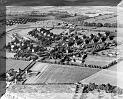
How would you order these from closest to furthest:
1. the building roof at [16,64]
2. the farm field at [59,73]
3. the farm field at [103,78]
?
1. the farm field at [103,78]
2. the farm field at [59,73]
3. the building roof at [16,64]

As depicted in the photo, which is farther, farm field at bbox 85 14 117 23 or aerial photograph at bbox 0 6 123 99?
farm field at bbox 85 14 117 23

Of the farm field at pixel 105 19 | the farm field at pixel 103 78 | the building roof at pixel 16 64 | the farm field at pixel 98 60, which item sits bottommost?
the farm field at pixel 103 78

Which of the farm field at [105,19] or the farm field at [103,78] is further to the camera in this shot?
the farm field at [105,19]

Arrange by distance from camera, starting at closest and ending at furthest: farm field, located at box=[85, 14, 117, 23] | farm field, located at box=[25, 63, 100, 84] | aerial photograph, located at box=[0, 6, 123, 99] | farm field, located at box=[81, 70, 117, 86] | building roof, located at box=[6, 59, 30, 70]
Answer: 1. aerial photograph, located at box=[0, 6, 123, 99]
2. farm field, located at box=[81, 70, 117, 86]
3. farm field, located at box=[25, 63, 100, 84]
4. building roof, located at box=[6, 59, 30, 70]
5. farm field, located at box=[85, 14, 117, 23]

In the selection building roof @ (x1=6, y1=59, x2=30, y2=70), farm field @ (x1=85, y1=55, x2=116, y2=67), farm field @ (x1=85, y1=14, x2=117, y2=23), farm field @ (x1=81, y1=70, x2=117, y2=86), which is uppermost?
farm field @ (x1=85, y1=14, x2=117, y2=23)

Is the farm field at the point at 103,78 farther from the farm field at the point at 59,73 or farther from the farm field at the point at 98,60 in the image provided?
the farm field at the point at 98,60

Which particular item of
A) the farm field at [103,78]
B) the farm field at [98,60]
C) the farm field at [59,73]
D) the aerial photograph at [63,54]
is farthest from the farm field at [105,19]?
the farm field at [103,78]

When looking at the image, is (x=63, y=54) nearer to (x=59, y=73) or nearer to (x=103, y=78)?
(x=59, y=73)

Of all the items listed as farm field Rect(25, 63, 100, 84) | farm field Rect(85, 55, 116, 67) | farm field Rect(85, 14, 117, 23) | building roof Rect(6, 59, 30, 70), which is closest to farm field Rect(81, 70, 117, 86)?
farm field Rect(25, 63, 100, 84)

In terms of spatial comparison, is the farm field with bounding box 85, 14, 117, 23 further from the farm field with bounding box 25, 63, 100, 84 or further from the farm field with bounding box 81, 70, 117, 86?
the farm field with bounding box 81, 70, 117, 86
